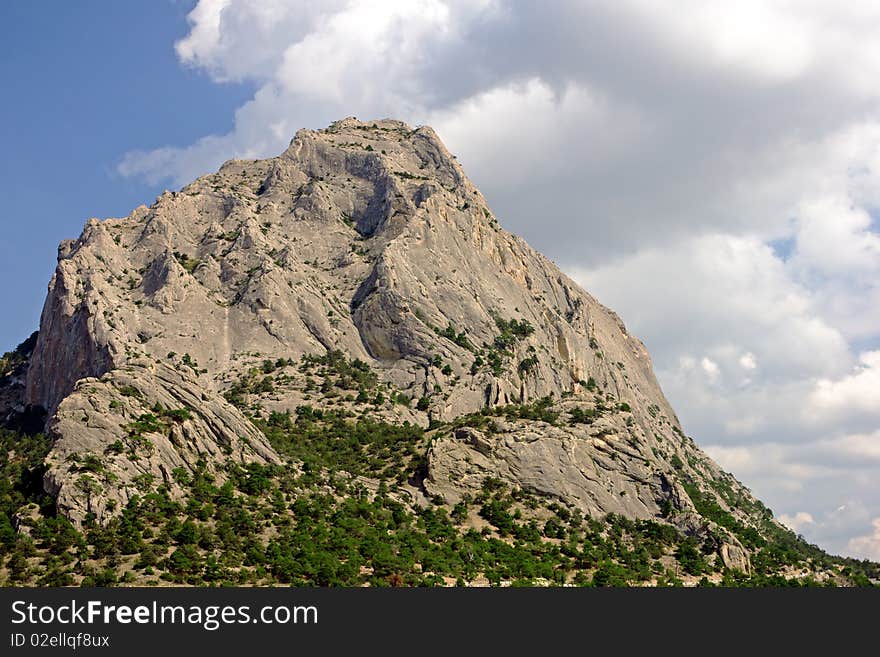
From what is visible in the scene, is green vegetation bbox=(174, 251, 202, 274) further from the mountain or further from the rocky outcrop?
the rocky outcrop

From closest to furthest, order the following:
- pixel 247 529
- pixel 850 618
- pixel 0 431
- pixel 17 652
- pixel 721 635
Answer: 1. pixel 17 652
2. pixel 721 635
3. pixel 850 618
4. pixel 247 529
5. pixel 0 431

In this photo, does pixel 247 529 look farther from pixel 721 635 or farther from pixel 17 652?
pixel 721 635

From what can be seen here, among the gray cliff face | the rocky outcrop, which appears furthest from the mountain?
the gray cliff face

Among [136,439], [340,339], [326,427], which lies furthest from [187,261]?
[136,439]

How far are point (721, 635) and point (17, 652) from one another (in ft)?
155

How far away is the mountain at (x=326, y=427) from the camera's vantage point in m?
100

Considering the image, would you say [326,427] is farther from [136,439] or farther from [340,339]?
[136,439]

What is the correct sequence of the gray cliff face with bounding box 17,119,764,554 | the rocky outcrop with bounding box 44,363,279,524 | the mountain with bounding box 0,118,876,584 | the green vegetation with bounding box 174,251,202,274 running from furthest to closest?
the green vegetation with bounding box 174,251,202,274 < the gray cliff face with bounding box 17,119,764,554 < the mountain with bounding box 0,118,876,584 < the rocky outcrop with bounding box 44,363,279,524

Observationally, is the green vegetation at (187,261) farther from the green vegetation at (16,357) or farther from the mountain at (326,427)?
the green vegetation at (16,357)

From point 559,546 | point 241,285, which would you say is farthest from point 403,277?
point 559,546

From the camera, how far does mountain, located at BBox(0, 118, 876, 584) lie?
328ft

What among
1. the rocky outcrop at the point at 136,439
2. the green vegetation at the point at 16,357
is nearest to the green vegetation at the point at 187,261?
the green vegetation at the point at 16,357

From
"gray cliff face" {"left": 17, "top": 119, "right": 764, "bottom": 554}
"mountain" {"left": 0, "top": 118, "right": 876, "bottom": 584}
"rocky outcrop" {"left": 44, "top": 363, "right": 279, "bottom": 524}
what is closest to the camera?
A: "rocky outcrop" {"left": 44, "top": 363, "right": 279, "bottom": 524}

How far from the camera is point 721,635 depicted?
71.7 meters
